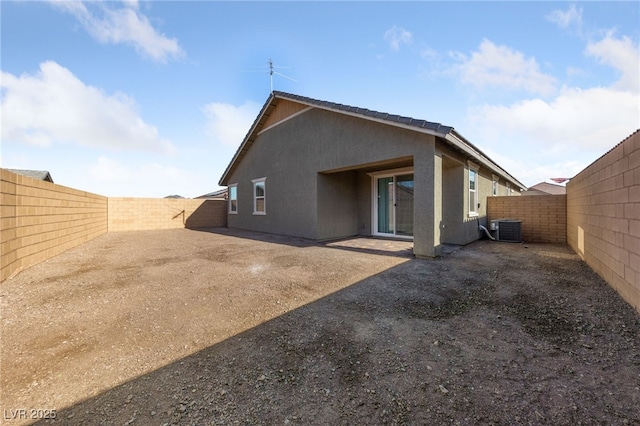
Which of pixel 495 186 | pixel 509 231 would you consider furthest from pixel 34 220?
pixel 495 186

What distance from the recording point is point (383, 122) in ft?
21.6

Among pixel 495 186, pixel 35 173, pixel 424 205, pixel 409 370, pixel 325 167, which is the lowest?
pixel 409 370

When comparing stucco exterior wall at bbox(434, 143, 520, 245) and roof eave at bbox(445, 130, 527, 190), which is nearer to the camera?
roof eave at bbox(445, 130, 527, 190)

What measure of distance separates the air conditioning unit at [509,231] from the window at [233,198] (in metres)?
12.5

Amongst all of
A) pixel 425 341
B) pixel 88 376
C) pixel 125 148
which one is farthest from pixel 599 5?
pixel 125 148

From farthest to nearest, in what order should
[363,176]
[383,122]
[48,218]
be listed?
[363,176]
[383,122]
[48,218]

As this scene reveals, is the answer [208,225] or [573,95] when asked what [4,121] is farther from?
[573,95]

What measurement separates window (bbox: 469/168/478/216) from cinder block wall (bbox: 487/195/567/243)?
1743mm

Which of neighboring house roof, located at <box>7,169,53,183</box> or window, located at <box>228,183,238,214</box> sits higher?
neighboring house roof, located at <box>7,169,53,183</box>

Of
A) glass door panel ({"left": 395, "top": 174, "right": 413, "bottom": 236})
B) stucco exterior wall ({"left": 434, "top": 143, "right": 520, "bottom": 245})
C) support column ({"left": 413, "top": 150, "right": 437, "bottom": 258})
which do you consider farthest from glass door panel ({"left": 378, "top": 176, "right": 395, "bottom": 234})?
support column ({"left": 413, "top": 150, "right": 437, "bottom": 258})

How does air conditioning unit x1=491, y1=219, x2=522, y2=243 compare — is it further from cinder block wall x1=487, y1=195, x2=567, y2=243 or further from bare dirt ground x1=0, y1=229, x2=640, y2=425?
bare dirt ground x1=0, y1=229, x2=640, y2=425

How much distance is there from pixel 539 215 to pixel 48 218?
14.6 metres

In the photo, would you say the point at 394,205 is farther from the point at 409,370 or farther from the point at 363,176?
the point at 409,370

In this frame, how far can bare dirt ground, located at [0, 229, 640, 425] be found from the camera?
166cm
